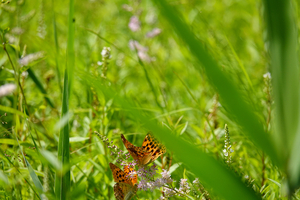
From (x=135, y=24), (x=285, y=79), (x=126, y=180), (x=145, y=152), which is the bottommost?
(x=126, y=180)

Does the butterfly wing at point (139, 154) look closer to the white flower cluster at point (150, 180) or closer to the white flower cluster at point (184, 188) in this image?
the white flower cluster at point (150, 180)

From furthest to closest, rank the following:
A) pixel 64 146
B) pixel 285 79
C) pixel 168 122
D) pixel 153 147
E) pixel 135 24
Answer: pixel 135 24 < pixel 168 122 < pixel 153 147 < pixel 64 146 < pixel 285 79

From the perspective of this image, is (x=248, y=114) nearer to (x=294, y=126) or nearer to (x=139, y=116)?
(x=294, y=126)

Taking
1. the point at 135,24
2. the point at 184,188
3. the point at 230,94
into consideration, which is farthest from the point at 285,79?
the point at 135,24

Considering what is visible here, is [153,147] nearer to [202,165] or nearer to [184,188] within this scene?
[184,188]

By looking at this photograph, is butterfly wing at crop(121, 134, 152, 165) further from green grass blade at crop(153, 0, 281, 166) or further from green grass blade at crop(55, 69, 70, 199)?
A: green grass blade at crop(153, 0, 281, 166)

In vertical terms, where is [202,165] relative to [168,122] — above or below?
below

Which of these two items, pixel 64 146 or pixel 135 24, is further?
pixel 135 24
